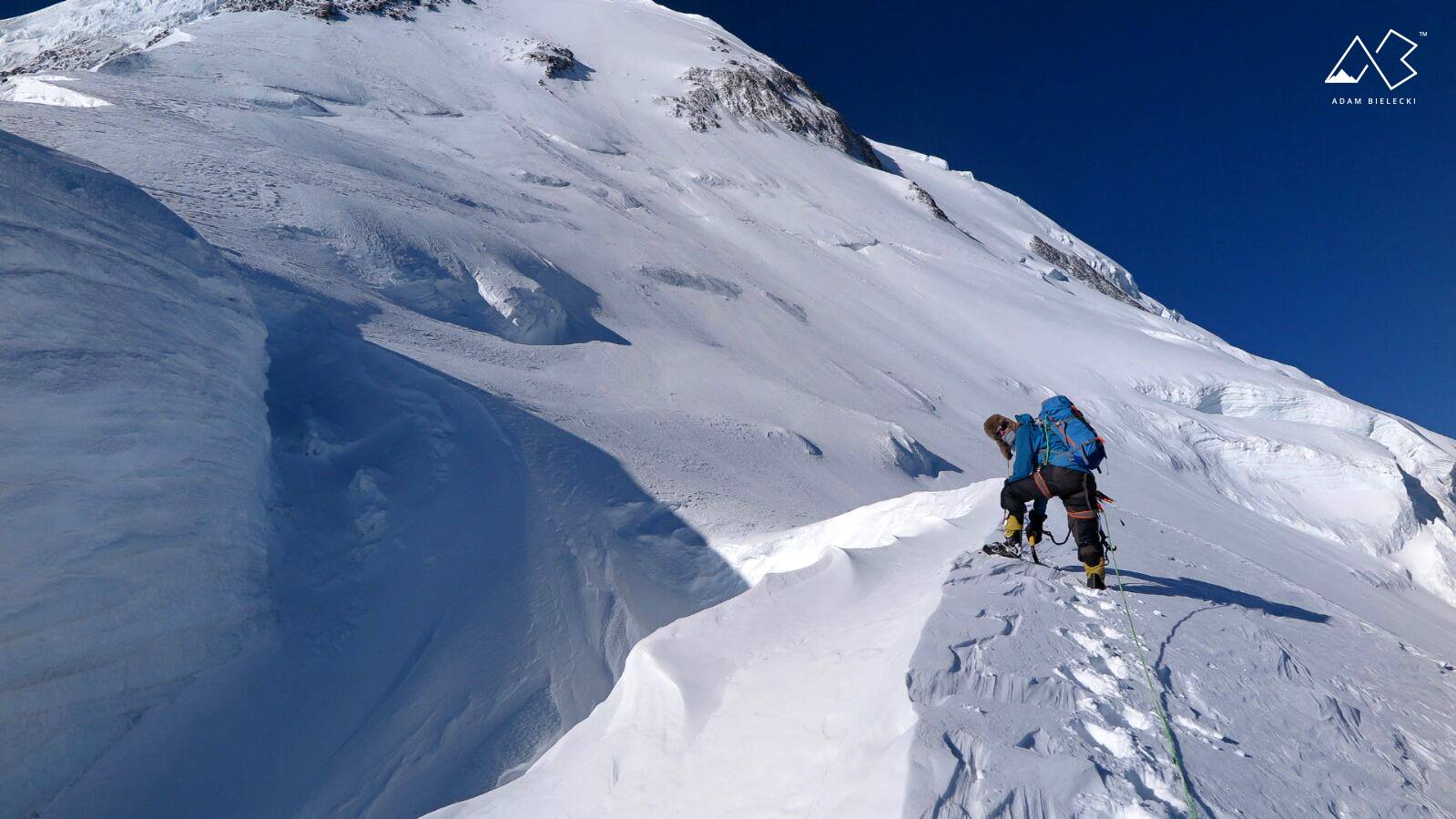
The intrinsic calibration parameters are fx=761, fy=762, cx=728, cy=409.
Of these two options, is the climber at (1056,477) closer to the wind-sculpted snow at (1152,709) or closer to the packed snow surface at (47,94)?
the wind-sculpted snow at (1152,709)

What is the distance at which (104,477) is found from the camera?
412 cm

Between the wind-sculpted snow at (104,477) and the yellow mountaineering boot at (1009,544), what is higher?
the yellow mountaineering boot at (1009,544)

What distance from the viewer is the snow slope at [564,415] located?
4668mm

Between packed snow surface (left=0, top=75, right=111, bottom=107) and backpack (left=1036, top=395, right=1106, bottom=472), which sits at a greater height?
backpack (left=1036, top=395, right=1106, bottom=472)

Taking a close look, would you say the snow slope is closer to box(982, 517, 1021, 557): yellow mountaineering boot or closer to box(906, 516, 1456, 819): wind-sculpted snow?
box(906, 516, 1456, 819): wind-sculpted snow

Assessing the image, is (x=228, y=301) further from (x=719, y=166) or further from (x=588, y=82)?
(x=588, y=82)

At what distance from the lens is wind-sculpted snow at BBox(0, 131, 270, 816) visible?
3654mm

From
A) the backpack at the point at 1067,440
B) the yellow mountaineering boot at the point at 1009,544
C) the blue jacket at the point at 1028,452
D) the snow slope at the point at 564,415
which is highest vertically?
the backpack at the point at 1067,440

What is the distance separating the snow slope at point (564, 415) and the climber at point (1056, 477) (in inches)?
18.2

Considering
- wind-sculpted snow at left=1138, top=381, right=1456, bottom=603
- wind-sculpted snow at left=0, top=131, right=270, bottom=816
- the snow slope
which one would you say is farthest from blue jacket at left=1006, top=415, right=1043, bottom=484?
wind-sculpted snow at left=1138, top=381, right=1456, bottom=603

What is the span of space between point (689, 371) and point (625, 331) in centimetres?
163

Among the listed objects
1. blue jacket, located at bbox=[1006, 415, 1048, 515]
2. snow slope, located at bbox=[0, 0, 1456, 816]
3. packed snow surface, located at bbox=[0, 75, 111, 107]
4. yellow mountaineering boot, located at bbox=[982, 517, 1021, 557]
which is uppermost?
blue jacket, located at bbox=[1006, 415, 1048, 515]

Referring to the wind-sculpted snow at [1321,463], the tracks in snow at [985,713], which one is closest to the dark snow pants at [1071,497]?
the tracks in snow at [985,713]

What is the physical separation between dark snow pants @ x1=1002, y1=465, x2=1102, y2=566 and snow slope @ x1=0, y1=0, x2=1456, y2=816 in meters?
0.49
